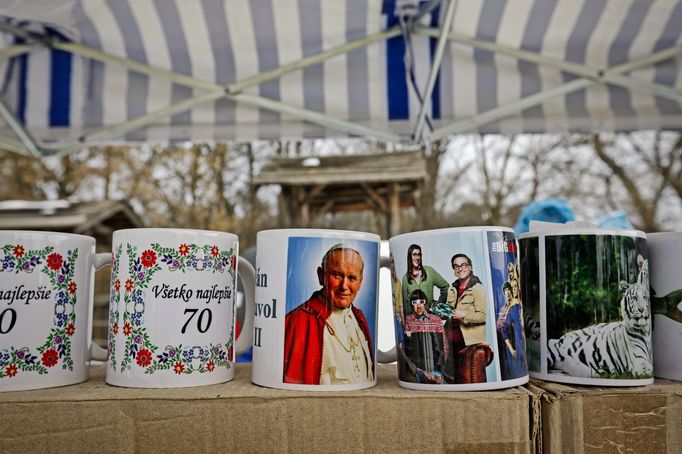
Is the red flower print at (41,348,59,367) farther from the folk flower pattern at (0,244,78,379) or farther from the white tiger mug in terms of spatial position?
the white tiger mug

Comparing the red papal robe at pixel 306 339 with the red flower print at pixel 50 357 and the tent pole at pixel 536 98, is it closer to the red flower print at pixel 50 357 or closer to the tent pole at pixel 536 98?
the red flower print at pixel 50 357

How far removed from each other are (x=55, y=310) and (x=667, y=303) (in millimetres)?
752

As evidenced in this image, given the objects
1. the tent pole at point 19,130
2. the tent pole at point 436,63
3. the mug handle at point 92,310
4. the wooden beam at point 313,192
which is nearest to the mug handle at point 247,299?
the mug handle at point 92,310

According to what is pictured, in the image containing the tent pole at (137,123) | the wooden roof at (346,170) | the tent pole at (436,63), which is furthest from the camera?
the wooden roof at (346,170)

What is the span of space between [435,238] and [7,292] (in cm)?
49

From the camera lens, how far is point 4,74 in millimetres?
1401

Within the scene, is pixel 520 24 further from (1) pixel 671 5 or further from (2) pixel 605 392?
(2) pixel 605 392

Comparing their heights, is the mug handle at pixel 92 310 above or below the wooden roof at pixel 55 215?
below

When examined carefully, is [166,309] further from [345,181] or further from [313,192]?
[313,192]

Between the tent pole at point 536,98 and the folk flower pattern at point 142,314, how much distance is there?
957 mm

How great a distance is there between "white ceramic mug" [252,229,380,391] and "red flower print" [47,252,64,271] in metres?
0.25

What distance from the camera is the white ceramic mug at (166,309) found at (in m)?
0.61

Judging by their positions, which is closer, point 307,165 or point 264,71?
point 264,71

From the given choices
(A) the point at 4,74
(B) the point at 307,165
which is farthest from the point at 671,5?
(B) the point at 307,165
